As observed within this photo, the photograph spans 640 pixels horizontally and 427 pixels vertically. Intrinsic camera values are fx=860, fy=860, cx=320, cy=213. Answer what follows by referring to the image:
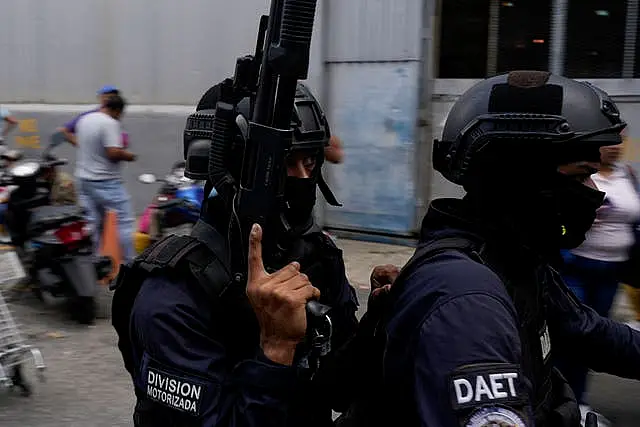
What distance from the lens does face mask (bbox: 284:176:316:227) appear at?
7.04 ft

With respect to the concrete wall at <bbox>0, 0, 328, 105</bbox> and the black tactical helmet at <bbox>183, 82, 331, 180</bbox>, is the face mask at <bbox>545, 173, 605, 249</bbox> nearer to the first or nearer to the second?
the black tactical helmet at <bbox>183, 82, 331, 180</bbox>

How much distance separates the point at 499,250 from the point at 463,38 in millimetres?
7426

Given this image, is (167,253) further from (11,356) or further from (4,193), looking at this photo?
(4,193)

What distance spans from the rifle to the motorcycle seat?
4739 mm

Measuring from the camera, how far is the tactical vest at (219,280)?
Result: 201 centimetres

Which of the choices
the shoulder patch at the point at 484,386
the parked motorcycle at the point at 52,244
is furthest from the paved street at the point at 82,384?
the shoulder patch at the point at 484,386

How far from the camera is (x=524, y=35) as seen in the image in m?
8.60

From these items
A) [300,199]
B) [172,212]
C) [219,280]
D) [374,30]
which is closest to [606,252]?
[300,199]

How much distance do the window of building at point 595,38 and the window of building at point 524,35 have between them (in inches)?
9.5

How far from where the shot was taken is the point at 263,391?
1857 millimetres

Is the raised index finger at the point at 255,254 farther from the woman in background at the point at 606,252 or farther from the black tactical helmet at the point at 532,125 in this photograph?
the woman in background at the point at 606,252

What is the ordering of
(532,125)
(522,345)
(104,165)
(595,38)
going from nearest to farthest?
1. (522,345)
2. (532,125)
3. (104,165)
4. (595,38)

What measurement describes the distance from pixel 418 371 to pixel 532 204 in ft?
1.63

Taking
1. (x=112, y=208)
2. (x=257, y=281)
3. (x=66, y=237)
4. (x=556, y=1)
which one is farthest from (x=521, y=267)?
(x=556, y=1)
